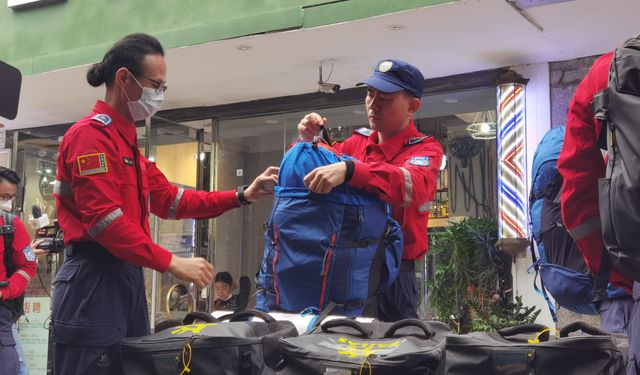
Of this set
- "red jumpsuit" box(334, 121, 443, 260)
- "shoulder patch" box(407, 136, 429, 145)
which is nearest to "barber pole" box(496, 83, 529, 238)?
"red jumpsuit" box(334, 121, 443, 260)

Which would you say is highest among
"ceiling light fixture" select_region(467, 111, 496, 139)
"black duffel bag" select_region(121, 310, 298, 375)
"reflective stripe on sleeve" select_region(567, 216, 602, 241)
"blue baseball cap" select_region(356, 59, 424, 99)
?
"ceiling light fixture" select_region(467, 111, 496, 139)

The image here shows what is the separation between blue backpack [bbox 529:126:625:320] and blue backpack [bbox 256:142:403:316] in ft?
3.20

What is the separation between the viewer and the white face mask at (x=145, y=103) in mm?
3783

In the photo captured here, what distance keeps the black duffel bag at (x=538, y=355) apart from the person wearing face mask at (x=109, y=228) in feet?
3.80

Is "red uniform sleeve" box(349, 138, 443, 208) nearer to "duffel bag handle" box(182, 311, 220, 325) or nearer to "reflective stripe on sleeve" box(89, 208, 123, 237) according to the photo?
"duffel bag handle" box(182, 311, 220, 325)

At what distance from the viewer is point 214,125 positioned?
1111 cm

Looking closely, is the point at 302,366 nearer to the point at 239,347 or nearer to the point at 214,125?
the point at 239,347

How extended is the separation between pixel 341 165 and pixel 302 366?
1.04 meters

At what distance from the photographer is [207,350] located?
3.10 metres

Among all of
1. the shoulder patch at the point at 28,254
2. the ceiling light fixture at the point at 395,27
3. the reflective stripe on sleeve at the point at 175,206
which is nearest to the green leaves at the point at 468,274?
the ceiling light fixture at the point at 395,27

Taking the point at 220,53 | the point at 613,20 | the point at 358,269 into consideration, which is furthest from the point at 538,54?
the point at 358,269

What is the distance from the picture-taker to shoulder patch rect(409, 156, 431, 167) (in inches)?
158

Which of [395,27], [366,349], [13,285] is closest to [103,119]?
[366,349]

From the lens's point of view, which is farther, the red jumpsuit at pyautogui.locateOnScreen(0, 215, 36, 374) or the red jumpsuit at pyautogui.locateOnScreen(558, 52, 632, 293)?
the red jumpsuit at pyautogui.locateOnScreen(0, 215, 36, 374)
